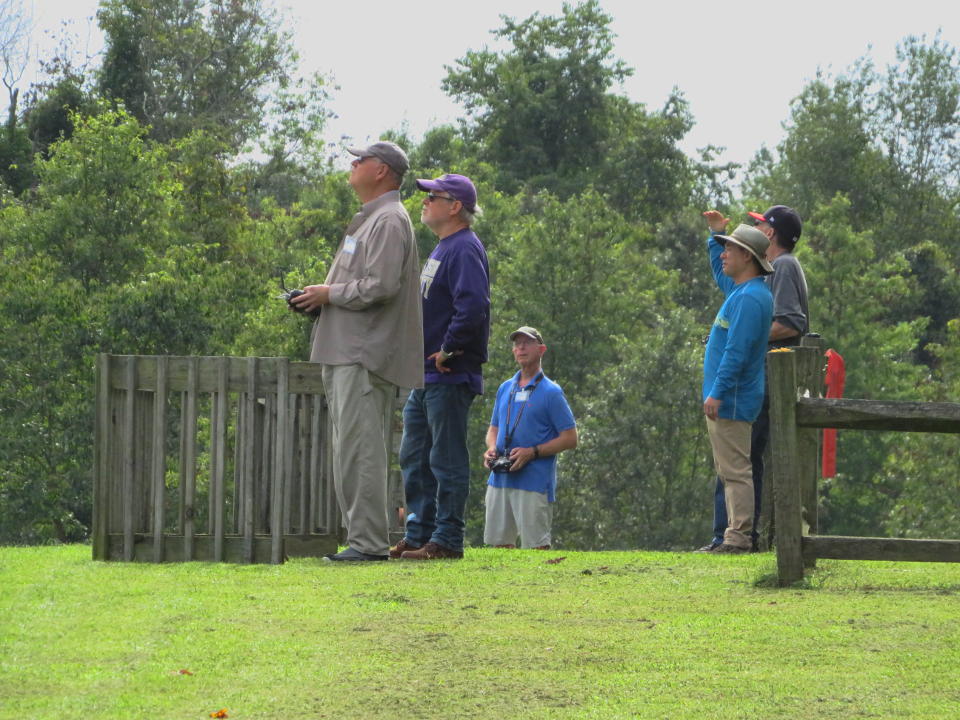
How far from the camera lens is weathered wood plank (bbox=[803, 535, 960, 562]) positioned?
24.0 ft

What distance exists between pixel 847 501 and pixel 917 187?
20384mm

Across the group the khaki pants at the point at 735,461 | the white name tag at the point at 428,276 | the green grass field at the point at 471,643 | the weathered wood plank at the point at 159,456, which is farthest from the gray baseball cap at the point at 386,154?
the khaki pants at the point at 735,461

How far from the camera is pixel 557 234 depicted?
55438 mm

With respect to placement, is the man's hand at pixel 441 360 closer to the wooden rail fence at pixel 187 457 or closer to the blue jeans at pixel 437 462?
the blue jeans at pixel 437 462

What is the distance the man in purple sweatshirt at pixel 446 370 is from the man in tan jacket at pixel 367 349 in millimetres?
211

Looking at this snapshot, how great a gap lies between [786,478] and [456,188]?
2583 millimetres

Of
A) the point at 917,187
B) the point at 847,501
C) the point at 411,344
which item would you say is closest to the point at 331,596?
the point at 411,344

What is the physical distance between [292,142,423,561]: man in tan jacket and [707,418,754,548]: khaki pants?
199 cm

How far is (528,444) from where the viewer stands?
12.4 m

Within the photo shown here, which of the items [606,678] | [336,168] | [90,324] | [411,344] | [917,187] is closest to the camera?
[606,678]

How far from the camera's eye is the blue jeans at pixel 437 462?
28.7ft

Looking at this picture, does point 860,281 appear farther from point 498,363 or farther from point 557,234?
point 498,363

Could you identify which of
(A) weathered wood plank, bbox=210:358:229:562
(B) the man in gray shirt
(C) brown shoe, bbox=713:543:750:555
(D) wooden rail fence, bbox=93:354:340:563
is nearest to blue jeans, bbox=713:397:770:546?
(B) the man in gray shirt

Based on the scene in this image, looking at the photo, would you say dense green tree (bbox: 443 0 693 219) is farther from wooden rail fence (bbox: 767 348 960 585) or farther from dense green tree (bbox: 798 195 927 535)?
wooden rail fence (bbox: 767 348 960 585)
